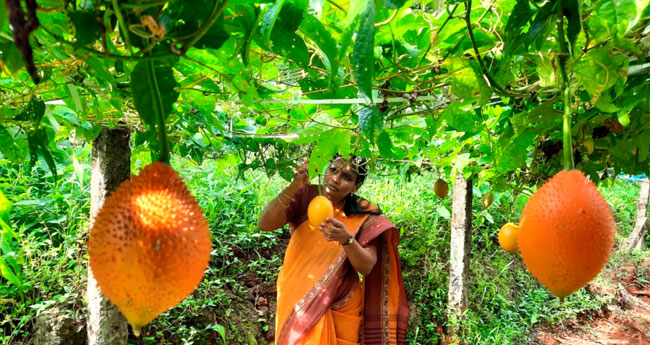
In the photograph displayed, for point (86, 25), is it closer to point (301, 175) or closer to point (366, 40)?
point (366, 40)

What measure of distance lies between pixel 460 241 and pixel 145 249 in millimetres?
3689

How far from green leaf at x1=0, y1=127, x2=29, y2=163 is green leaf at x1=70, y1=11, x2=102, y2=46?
39.2 inches

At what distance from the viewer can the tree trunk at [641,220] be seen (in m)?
6.68

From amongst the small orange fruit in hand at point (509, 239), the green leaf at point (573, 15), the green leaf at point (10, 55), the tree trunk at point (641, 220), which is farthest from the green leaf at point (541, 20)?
the tree trunk at point (641, 220)

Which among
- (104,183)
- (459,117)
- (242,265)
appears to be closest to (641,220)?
(242,265)

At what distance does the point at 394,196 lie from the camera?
555 cm

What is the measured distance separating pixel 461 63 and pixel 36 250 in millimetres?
2923

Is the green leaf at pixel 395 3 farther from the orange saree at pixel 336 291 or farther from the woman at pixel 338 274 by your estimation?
the orange saree at pixel 336 291

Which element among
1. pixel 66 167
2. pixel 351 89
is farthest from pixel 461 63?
pixel 66 167

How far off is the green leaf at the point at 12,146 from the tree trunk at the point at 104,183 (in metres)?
0.59

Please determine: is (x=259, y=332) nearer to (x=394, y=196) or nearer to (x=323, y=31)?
(x=394, y=196)

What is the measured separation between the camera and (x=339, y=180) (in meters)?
2.63

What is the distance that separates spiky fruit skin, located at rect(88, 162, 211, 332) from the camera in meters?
0.45

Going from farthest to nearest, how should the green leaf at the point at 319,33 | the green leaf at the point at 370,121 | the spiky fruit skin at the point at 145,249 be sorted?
the green leaf at the point at 370,121, the green leaf at the point at 319,33, the spiky fruit skin at the point at 145,249
